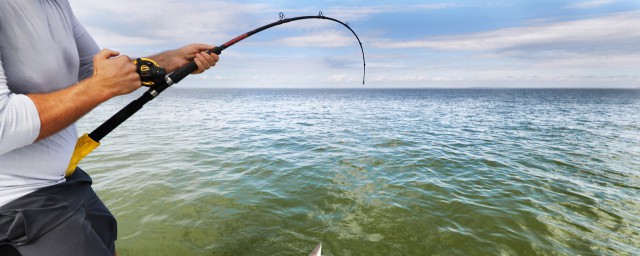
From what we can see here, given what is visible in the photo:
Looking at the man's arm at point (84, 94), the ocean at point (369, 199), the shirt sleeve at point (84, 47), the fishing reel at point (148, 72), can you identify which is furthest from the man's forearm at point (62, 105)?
the ocean at point (369, 199)

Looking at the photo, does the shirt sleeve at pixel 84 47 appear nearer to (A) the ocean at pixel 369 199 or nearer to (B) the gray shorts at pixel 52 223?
(B) the gray shorts at pixel 52 223

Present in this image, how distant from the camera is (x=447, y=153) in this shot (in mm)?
12602

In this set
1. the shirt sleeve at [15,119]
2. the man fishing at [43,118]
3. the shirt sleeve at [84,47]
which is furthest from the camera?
the shirt sleeve at [84,47]

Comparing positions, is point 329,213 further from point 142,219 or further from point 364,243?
point 142,219

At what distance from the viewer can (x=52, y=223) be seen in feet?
5.62

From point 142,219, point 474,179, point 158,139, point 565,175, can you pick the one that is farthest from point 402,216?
point 158,139

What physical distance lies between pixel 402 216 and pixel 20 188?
242 inches

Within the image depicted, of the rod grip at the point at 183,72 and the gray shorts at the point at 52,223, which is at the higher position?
the rod grip at the point at 183,72

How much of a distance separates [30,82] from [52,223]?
0.86 metres

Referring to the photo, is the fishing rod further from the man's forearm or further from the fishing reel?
the man's forearm

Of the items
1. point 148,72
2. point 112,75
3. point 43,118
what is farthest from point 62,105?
point 148,72

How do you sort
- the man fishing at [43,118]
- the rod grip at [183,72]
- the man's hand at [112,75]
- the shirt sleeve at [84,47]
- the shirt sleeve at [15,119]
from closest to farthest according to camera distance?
the shirt sleeve at [15,119]
the man fishing at [43,118]
the man's hand at [112,75]
the shirt sleeve at [84,47]
the rod grip at [183,72]

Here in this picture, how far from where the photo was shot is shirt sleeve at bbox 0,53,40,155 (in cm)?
128

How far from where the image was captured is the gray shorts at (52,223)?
1579 millimetres
